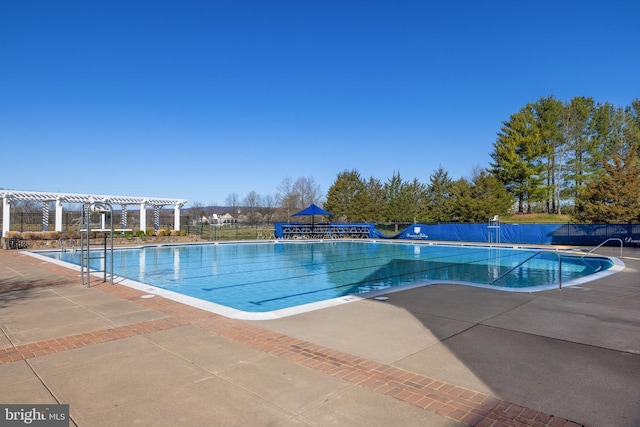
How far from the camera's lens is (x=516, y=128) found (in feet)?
112

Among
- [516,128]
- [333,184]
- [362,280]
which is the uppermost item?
[516,128]

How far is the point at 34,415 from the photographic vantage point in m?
2.66

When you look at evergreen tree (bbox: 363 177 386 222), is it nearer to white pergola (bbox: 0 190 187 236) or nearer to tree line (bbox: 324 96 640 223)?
tree line (bbox: 324 96 640 223)

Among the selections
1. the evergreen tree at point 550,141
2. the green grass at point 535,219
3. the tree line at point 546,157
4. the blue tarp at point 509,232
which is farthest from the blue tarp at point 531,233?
the evergreen tree at point 550,141

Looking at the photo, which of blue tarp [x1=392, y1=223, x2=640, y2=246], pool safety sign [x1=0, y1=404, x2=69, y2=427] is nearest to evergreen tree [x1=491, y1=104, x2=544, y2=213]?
blue tarp [x1=392, y1=223, x2=640, y2=246]

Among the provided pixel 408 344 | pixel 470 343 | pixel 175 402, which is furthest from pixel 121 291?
pixel 470 343

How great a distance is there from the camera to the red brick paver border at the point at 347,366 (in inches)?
105

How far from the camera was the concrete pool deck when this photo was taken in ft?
8.89

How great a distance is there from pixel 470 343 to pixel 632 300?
4.38 m

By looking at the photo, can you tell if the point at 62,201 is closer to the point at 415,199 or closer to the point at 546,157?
the point at 415,199

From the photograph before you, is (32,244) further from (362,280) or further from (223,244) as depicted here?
(362,280)

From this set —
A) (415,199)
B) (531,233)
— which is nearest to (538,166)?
(415,199)

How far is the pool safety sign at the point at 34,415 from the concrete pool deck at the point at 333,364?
7cm

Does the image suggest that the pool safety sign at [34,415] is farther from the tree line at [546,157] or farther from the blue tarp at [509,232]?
the tree line at [546,157]
